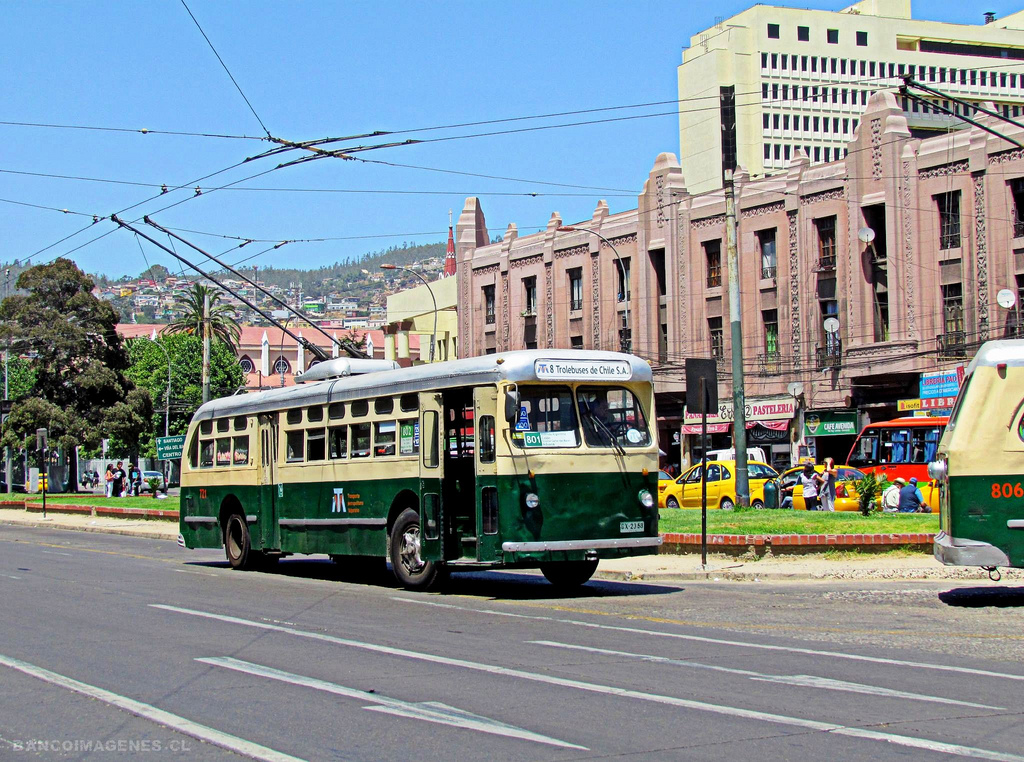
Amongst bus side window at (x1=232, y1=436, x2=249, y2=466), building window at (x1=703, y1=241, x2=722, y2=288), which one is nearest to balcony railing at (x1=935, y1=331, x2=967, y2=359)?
building window at (x1=703, y1=241, x2=722, y2=288)

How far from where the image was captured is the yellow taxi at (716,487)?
116 ft

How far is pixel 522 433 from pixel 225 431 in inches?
328

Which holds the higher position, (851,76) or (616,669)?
(851,76)

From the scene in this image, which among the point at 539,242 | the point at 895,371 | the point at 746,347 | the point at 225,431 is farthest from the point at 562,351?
the point at 539,242

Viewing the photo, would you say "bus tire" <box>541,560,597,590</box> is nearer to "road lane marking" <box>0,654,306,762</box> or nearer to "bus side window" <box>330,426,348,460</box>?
"bus side window" <box>330,426,348,460</box>

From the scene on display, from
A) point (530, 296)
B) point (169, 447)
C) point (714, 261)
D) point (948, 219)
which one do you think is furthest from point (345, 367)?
point (530, 296)

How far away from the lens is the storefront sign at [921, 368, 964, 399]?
4141cm

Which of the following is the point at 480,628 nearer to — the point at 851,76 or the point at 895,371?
the point at 895,371

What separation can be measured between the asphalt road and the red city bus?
2284cm

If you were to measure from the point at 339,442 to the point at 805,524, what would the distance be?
8071 mm

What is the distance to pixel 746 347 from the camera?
50.4 meters

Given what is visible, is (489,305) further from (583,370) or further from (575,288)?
(583,370)

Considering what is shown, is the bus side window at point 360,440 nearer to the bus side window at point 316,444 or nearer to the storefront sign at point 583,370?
the bus side window at point 316,444

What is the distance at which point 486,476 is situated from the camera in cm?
1489
